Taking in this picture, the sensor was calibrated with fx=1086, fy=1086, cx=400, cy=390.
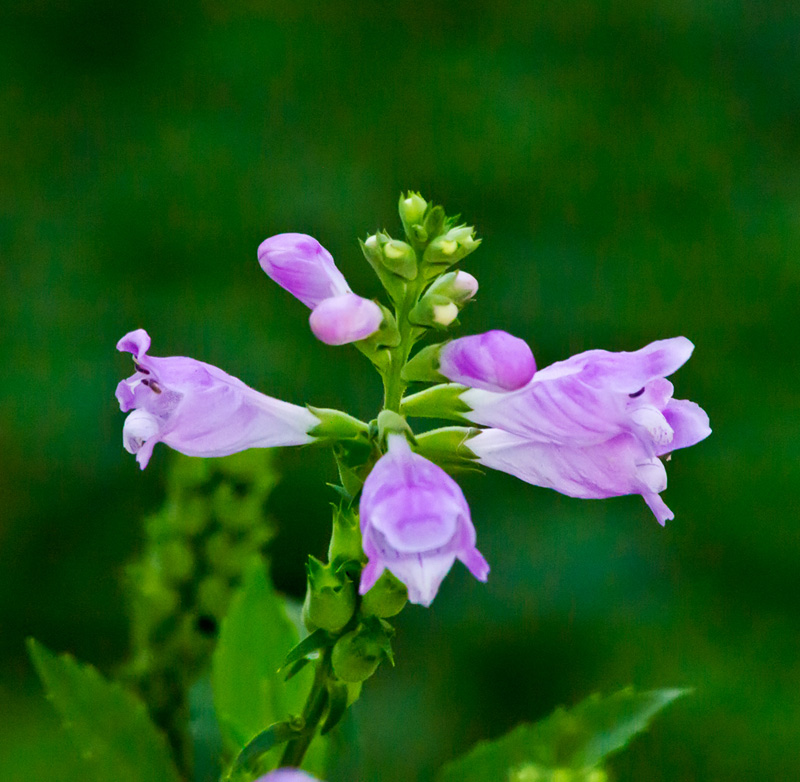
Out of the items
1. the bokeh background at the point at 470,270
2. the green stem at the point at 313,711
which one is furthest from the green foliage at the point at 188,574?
the bokeh background at the point at 470,270

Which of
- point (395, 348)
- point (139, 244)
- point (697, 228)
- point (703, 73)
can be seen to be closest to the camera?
point (395, 348)

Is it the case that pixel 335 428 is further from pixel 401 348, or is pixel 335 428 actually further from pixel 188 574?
pixel 188 574

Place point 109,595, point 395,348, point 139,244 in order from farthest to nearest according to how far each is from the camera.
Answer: point 139,244 → point 109,595 → point 395,348

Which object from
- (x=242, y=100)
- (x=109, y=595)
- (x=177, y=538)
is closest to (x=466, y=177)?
(x=242, y=100)

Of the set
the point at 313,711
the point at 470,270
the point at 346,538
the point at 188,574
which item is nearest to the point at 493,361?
the point at 346,538

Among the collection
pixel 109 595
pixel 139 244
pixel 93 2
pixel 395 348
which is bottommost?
pixel 109 595

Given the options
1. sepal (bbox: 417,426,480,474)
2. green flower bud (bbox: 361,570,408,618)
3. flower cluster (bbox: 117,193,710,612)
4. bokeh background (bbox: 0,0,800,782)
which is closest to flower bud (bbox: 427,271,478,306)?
flower cluster (bbox: 117,193,710,612)

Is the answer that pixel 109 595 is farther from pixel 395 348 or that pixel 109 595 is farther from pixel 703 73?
pixel 703 73
